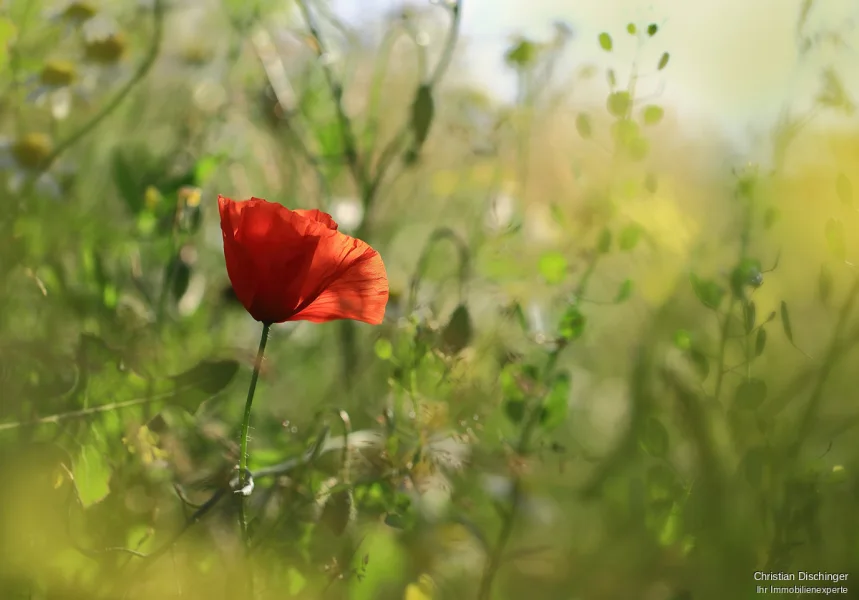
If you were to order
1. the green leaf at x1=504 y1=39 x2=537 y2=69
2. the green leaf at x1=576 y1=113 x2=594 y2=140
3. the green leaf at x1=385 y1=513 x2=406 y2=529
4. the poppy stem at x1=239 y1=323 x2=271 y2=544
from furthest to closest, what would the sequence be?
1. the green leaf at x1=504 y1=39 x2=537 y2=69
2. the green leaf at x1=576 y1=113 x2=594 y2=140
3. the green leaf at x1=385 y1=513 x2=406 y2=529
4. the poppy stem at x1=239 y1=323 x2=271 y2=544

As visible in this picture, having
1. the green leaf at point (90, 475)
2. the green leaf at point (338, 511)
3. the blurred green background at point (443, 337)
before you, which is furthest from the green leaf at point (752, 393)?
the green leaf at point (90, 475)

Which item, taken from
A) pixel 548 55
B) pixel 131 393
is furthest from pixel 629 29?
pixel 131 393

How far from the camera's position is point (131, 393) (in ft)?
1.45

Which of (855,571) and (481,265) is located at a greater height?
(481,265)

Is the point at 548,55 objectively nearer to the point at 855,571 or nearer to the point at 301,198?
the point at 301,198

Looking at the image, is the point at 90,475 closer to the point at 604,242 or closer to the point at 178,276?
the point at 178,276

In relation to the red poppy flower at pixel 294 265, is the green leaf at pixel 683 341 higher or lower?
lower

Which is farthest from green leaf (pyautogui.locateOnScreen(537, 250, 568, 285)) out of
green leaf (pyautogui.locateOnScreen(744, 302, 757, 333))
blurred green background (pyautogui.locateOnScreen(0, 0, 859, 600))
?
green leaf (pyautogui.locateOnScreen(744, 302, 757, 333))

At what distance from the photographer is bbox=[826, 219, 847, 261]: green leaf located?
420 mm

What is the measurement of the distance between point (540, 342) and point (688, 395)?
107 millimetres

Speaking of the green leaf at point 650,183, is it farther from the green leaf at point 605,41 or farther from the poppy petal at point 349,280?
the poppy petal at point 349,280

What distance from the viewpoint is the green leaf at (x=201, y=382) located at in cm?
41

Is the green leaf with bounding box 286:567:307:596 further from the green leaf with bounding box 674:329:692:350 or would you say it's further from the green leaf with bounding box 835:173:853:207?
the green leaf with bounding box 835:173:853:207

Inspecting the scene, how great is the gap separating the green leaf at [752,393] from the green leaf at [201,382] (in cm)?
27
